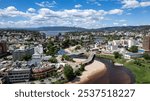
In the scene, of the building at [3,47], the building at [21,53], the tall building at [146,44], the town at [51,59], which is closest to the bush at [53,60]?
the town at [51,59]

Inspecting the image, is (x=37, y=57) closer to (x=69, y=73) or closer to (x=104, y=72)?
(x=69, y=73)

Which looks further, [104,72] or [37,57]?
[104,72]

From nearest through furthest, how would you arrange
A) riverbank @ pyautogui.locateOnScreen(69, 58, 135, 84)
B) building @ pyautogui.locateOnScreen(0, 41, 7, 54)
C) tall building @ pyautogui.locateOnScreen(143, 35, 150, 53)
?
building @ pyautogui.locateOnScreen(0, 41, 7, 54) → riverbank @ pyautogui.locateOnScreen(69, 58, 135, 84) → tall building @ pyautogui.locateOnScreen(143, 35, 150, 53)

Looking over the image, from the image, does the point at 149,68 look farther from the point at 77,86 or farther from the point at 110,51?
the point at 77,86

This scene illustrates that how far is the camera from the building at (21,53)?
6.05 feet

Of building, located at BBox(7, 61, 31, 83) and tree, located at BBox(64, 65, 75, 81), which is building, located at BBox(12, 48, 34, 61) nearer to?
building, located at BBox(7, 61, 31, 83)

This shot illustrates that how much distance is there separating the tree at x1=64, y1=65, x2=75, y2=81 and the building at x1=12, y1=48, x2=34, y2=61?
285 mm

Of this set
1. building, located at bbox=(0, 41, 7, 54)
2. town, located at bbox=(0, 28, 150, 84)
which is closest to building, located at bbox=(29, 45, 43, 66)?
town, located at bbox=(0, 28, 150, 84)

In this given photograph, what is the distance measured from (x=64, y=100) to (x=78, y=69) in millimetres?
872

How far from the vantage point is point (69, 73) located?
1962mm

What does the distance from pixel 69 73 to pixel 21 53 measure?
0.39 m

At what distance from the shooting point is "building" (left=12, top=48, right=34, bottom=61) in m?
1.84

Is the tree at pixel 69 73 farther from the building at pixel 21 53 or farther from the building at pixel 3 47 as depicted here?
the building at pixel 3 47

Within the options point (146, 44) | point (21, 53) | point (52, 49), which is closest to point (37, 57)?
point (21, 53)
